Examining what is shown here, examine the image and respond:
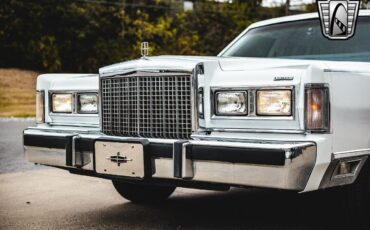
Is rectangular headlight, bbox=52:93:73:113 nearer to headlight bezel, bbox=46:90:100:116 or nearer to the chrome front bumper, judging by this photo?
headlight bezel, bbox=46:90:100:116

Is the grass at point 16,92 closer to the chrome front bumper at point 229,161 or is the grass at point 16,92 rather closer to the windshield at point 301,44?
the windshield at point 301,44

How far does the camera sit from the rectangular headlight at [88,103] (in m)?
4.59

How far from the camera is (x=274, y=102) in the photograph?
358 centimetres

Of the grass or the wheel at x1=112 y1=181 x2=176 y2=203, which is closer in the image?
the wheel at x1=112 y1=181 x2=176 y2=203

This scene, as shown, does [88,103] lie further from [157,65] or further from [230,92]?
[230,92]

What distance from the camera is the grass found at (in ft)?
82.3

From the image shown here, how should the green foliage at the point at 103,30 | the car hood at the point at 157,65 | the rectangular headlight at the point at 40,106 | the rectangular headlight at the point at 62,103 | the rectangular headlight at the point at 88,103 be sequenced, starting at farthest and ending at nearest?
the green foliage at the point at 103,30, the rectangular headlight at the point at 40,106, the rectangular headlight at the point at 62,103, the rectangular headlight at the point at 88,103, the car hood at the point at 157,65

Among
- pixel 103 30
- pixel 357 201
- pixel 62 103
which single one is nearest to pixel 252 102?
pixel 357 201

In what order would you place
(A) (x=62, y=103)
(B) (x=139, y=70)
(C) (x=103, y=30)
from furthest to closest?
1. (C) (x=103, y=30)
2. (A) (x=62, y=103)
3. (B) (x=139, y=70)

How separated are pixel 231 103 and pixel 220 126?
0.16 meters

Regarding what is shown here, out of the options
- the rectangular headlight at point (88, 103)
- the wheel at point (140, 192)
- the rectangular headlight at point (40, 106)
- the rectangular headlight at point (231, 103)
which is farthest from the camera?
the wheel at point (140, 192)

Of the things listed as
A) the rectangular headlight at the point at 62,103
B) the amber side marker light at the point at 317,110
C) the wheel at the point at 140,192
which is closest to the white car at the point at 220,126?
the amber side marker light at the point at 317,110

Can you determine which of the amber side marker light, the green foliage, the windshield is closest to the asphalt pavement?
the amber side marker light

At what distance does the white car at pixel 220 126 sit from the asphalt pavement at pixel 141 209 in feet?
1.60
